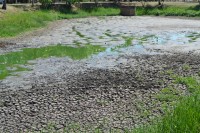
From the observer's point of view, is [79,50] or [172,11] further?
[172,11]

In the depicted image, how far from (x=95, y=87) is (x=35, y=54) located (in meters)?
9.76

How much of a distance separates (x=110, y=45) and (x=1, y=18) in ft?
49.2

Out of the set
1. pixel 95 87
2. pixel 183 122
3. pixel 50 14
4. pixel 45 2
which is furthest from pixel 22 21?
pixel 183 122

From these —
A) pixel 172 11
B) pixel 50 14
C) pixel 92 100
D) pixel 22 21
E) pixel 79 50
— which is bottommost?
pixel 92 100

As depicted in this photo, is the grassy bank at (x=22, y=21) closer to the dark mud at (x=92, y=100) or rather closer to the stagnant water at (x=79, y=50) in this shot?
the stagnant water at (x=79, y=50)

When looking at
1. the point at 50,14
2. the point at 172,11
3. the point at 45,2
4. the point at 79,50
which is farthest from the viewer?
the point at 172,11

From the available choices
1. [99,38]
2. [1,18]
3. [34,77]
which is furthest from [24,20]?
[34,77]

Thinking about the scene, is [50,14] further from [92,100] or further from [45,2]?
[92,100]

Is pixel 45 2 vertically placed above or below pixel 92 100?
above

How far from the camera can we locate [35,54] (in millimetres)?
24578

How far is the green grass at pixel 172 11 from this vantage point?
2390 inches

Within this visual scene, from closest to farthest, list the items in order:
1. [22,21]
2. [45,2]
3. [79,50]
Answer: [79,50]
[22,21]
[45,2]

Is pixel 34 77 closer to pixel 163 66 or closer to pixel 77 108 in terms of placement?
pixel 77 108

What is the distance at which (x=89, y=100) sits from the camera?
1408cm
